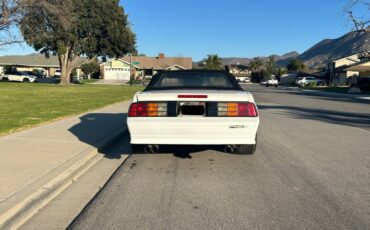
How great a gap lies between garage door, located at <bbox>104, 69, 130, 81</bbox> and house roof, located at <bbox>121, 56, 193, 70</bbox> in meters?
2.68

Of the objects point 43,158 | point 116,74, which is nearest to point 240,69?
point 116,74

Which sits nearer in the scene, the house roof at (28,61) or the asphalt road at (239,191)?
the asphalt road at (239,191)

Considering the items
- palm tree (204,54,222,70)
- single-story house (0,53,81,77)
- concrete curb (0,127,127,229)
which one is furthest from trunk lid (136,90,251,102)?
palm tree (204,54,222,70)

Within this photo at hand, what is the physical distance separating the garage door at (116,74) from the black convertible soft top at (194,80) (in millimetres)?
78091

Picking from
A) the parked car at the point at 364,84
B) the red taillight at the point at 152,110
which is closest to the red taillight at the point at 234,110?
the red taillight at the point at 152,110

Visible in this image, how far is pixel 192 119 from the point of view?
259 inches

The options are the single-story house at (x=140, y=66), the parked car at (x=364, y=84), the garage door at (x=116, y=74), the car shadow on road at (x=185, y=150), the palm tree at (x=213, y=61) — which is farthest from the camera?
the palm tree at (x=213, y=61)

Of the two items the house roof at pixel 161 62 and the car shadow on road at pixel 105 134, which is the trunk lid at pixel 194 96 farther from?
the house roof at pixel 161 62

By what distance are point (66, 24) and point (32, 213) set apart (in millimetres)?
24379

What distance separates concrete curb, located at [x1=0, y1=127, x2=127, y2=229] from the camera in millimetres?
4454

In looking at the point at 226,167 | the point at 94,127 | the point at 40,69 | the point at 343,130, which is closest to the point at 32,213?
the point at 226,167

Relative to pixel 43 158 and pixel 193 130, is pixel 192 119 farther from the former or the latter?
pixel 43 158

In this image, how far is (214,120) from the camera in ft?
21.6

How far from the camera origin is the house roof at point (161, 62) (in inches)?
3447
